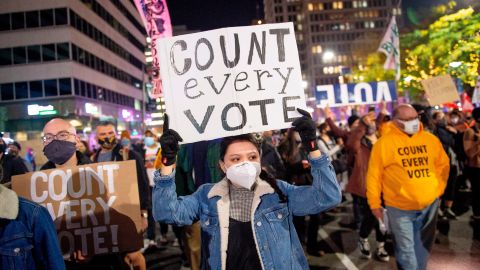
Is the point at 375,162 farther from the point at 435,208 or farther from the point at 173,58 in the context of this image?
the point at 173,58

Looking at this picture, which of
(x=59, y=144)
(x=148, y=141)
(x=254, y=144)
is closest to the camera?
(x=254, y=144)

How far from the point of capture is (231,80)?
3.14 metres

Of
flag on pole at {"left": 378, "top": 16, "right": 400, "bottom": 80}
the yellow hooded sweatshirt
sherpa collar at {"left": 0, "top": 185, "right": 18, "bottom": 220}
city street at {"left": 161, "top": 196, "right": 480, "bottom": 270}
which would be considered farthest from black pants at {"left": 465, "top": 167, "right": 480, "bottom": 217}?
sherpa collar at {"left": 0, "top": 185, "right": 18, "bottom": 220}

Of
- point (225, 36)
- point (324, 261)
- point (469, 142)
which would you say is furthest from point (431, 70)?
point (225, 36)

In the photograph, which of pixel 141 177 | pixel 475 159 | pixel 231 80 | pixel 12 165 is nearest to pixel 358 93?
pixel 475 159

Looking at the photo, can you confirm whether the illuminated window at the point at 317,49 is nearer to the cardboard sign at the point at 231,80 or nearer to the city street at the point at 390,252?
the city street at the point at 390,252

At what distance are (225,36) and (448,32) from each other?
77.0 ft

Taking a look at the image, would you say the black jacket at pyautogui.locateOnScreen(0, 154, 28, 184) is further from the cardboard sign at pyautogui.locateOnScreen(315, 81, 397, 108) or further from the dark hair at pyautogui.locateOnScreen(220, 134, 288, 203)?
the cardboard sign at pyautogui.locateOnScreen(315, 81, 397, 108)

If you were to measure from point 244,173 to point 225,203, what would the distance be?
24 cm

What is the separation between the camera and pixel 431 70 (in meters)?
33.2

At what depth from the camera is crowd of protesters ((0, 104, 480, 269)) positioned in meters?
2.65

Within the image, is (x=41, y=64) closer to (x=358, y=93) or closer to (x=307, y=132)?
(x=358, y=93)

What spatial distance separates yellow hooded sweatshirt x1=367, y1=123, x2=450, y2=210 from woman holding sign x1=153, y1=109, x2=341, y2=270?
86.6 inches

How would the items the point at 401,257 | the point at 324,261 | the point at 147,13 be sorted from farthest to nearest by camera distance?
1. the point at 147,13
2. the point at 324,261
3. the point at 401,257
